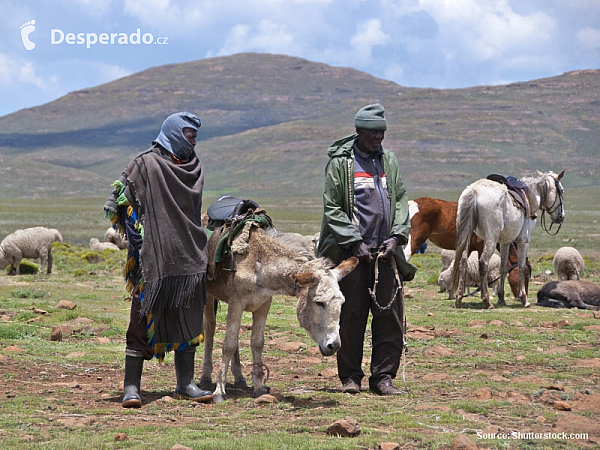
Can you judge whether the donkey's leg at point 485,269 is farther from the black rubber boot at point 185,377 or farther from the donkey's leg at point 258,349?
the black rubber boot at point 185,377

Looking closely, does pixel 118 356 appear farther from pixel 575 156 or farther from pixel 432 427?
pixel 575 156

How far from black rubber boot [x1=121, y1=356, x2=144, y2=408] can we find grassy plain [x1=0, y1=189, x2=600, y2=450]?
13cm

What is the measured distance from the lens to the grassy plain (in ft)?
17.9

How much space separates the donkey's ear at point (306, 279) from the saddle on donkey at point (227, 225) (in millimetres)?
726

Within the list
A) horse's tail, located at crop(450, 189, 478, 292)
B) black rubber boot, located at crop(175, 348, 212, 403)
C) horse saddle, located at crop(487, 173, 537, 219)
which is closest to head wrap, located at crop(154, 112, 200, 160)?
black rubber boot, located at crop(175, 348, 212, 403)

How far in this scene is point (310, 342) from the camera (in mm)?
10117

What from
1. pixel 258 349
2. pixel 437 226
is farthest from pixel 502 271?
pixel 258 349

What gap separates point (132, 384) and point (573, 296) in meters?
9.75

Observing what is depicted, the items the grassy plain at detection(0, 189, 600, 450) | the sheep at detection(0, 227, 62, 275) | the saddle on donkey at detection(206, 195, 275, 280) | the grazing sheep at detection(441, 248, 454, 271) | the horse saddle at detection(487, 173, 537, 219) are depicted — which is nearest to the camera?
the grassy plain at detection(0, 189, 600, 450)

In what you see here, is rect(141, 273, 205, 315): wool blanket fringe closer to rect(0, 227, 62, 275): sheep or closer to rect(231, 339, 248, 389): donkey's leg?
rect(231, 339, 248, 389): donkey's leg

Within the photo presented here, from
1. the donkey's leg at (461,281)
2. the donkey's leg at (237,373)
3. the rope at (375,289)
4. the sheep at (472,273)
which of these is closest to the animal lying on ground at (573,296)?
the donkey's leg at (461,281)

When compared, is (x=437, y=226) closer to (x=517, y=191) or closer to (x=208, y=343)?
(x=517, y=191)

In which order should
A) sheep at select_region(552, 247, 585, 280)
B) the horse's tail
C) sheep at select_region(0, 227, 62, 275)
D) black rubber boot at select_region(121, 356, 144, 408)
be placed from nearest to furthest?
black rubber boot at select_region(121, 356, 144, 408), the horse's tail, sheep at select_region(552, 247, 585, 280), sheep at select_region(0, 227, 62, 275)

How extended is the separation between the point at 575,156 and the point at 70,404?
510ft
